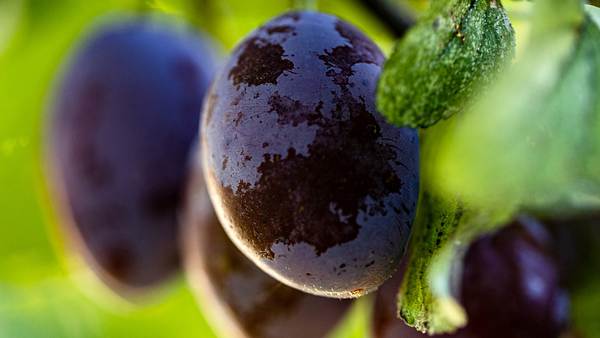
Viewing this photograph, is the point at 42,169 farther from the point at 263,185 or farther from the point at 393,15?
the point at 263,185

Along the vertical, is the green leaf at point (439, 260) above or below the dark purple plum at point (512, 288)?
above

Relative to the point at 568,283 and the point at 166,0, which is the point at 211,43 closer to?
the point at 166,0

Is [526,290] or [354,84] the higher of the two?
[354,84]

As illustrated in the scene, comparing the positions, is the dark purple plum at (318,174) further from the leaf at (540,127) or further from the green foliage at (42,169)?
the green foliage at (42,169)

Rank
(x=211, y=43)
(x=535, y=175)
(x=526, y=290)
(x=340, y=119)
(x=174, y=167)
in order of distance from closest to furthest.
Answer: (x=535, y=175)
(x=340, y=119)
(x=526, y=290)
(x=174, y=167)
(x=211, y=43)

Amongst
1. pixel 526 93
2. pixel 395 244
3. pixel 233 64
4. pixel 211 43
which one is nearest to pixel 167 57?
pixel 211 43

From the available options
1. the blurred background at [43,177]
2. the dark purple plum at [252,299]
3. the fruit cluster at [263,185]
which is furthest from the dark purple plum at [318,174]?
the blurred background at [43,177]

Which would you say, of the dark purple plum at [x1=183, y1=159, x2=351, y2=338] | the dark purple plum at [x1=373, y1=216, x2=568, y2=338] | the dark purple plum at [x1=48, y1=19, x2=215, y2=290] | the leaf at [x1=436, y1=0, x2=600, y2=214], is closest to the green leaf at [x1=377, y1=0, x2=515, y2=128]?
the leaf at [x1=436, y1=0, x2=600, y2=214]
